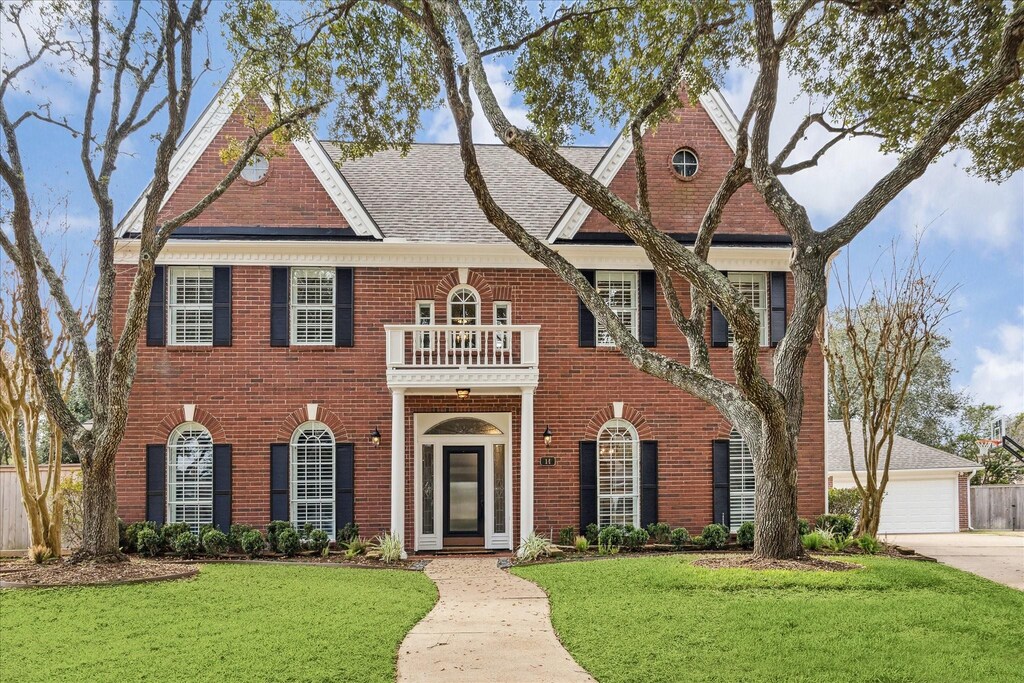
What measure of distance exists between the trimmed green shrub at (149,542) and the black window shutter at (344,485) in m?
3.21

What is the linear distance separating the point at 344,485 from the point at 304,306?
3.68 meters

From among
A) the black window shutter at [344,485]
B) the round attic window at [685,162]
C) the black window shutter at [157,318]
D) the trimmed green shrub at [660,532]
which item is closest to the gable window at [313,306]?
the black window shutter at [344,485]

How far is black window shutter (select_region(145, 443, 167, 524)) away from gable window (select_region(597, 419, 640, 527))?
8.56 metres

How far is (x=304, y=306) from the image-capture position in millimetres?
16344

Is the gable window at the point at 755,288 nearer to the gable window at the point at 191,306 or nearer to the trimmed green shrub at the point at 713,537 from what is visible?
the trimmed green shrub at the point at 713,537

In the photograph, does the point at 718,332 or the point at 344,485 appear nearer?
the point at 344,485

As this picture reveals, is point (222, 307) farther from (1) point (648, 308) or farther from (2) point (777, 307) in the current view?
(2) point (777, 307)

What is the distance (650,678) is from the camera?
7.04 meters

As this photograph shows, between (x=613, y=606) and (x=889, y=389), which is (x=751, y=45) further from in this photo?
(x=613, y=606)

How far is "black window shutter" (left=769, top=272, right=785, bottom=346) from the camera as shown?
55.2 ft

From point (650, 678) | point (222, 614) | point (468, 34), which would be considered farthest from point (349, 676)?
point (468, 34)

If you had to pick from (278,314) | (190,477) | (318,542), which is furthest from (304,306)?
(318,542)

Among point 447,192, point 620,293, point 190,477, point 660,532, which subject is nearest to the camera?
point 660,532

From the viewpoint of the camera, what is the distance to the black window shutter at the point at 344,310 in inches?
640
